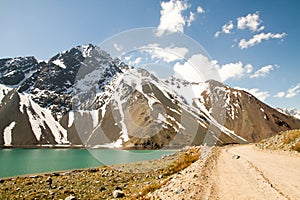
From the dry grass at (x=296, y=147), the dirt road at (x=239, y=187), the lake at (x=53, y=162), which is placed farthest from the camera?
the lake at (x=53, y=162)

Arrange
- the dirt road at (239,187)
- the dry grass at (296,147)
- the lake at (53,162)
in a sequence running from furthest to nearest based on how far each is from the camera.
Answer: the lake at (53,162) → the dry grass at (296,147) → the dirt road at (239,187)

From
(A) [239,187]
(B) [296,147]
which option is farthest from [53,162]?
(A) [239,187]

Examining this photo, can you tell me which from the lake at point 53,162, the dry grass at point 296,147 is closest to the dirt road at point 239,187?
the dry grass at point 296,147

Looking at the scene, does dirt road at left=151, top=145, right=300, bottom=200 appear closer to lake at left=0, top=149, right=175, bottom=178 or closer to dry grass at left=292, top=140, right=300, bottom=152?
dry grass at left=292, top=140, right=300, bottom=152

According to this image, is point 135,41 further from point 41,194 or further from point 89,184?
point 41,194

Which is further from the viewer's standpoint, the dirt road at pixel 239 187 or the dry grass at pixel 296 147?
→ the dry grass at pixel 296 147

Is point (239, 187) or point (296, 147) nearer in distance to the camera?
point (239, 187)

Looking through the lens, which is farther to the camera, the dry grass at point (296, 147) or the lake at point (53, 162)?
the lake at point (53, 162)

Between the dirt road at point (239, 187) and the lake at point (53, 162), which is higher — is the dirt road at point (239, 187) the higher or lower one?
the higher one

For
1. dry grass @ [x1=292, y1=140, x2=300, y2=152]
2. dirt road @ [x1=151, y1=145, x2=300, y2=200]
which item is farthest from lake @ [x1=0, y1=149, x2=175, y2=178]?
dirt road @ [x1=151, y1=145, x2=300, y2=200]

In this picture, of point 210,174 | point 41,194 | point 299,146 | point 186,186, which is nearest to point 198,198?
point 186,186

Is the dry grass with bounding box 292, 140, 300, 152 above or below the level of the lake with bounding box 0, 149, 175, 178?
above

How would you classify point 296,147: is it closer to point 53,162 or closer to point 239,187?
point 239,187

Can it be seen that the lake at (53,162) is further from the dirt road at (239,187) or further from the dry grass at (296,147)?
the dirt road at (239,187)
